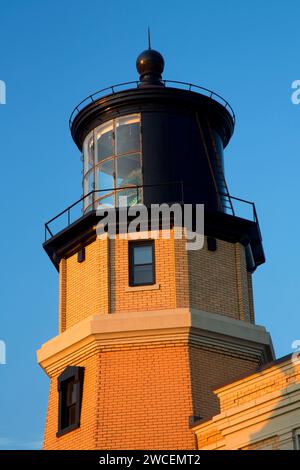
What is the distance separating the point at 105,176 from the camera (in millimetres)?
28875

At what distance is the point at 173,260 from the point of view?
27.5 m

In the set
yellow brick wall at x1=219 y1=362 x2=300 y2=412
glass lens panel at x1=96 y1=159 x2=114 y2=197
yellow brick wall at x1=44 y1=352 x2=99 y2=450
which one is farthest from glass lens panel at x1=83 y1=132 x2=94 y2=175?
yellow brick wall at x1=219 y1=362 x2=300 y2=412

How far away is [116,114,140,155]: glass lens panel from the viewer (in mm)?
28719

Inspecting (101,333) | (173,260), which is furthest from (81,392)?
(173,260)

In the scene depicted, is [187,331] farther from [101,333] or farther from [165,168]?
[165,168]

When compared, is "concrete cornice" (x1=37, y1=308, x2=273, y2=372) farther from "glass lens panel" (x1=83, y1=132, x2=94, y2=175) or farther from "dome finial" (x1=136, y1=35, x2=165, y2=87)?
"dome finial" (x1=136, y1=35, x2=165, y2=87)

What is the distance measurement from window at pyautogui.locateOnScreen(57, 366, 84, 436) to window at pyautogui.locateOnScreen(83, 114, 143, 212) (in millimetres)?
4280

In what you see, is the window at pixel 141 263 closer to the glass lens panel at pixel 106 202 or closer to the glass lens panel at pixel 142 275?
the glass lens panel at pixel 142 275

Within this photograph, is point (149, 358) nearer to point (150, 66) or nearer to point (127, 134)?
point (127, 134)

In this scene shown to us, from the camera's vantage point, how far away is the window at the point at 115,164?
2827cm

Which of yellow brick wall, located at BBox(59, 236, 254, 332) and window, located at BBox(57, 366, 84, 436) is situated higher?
yellow brick wall, located at BBox(59, 236, 254, 332)

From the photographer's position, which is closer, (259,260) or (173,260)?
(173,260)
